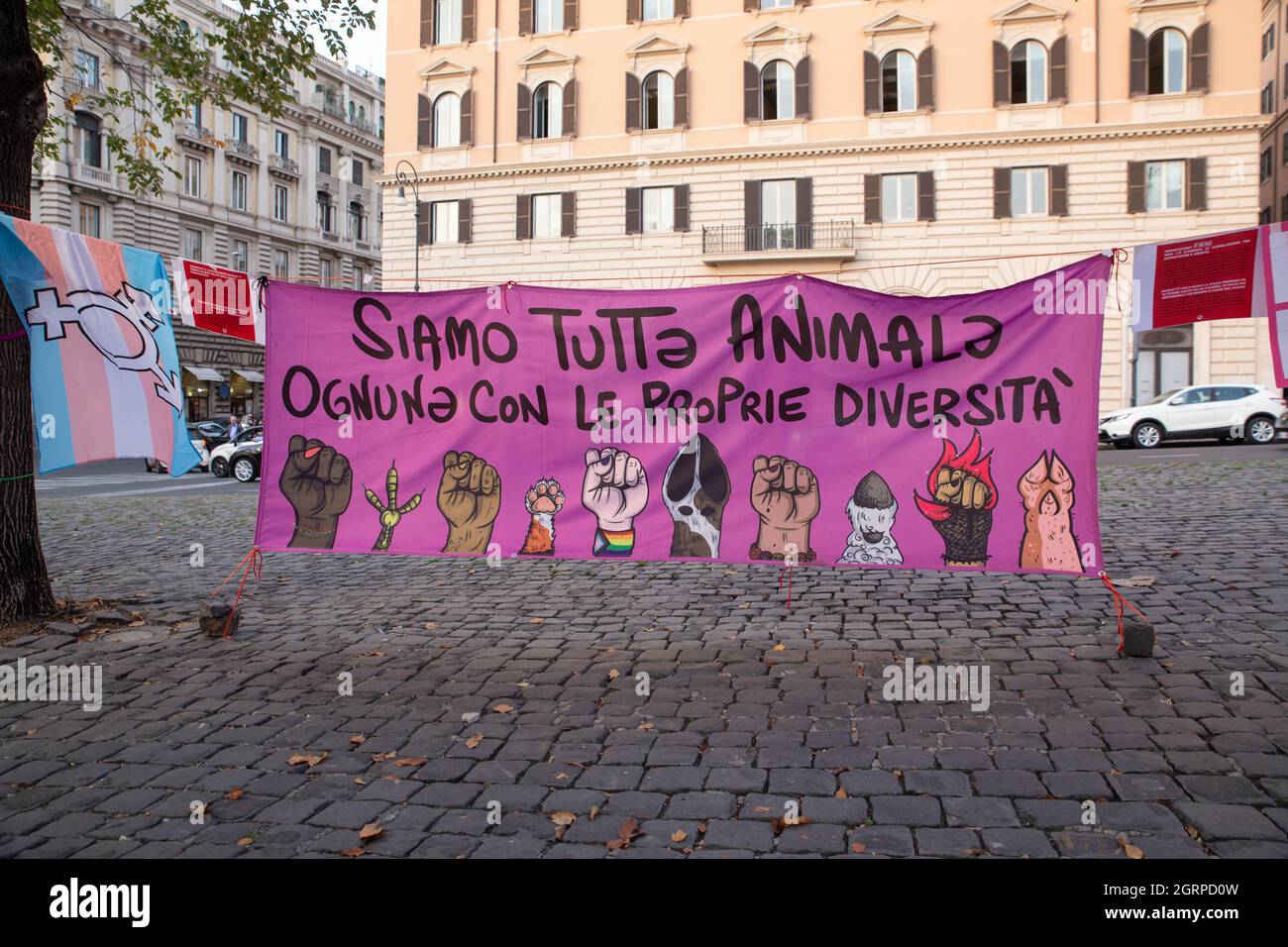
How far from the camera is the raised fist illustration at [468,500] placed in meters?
6.36

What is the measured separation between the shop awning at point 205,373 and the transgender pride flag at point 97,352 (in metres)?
43.4

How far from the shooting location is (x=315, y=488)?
657 centimetres

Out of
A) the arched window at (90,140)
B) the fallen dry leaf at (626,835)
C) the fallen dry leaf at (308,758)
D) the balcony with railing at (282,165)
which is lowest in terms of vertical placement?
the fallen dry leaf at (626,835)

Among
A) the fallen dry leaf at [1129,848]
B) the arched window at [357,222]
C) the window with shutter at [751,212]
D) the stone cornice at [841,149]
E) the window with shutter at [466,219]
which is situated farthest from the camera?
the arched window at [357,222]

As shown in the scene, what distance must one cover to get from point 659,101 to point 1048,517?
32.0 meters

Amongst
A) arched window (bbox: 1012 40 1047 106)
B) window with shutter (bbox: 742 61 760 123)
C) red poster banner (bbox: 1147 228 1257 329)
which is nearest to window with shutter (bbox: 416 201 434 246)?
window with shutter (bbox: 742 61 760 123)

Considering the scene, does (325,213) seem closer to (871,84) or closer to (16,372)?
(871,84)

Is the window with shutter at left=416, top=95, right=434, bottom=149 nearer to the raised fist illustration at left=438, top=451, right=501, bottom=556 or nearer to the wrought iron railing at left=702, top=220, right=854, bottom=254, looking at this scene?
the wrought iron railing at left=702, top=220, right=854, bottom=254

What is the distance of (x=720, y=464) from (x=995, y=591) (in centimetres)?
267

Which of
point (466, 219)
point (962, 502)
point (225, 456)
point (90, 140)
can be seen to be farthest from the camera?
point (90, 140)

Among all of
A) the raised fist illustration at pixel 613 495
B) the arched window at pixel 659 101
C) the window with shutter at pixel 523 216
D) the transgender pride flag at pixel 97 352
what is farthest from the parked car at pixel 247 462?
the raised fist illustration at pixel 613 495

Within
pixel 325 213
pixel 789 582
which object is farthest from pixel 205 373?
pixel 789 582

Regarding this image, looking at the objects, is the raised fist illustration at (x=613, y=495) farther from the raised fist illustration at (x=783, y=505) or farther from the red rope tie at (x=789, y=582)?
the red rope tie at (x=789, y=582)

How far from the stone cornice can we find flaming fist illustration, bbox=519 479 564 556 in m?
29.4
